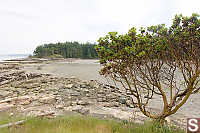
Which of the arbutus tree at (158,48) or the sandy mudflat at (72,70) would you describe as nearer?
the arbutus tree at (158,48)

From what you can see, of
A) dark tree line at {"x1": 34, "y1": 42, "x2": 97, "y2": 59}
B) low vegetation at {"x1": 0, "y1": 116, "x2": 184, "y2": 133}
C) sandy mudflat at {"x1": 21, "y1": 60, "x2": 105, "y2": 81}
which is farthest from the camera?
dark tree line at {"x1": 34, "y1": 42, "x2": 97, "y2": 59}

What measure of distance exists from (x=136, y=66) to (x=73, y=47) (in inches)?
4021

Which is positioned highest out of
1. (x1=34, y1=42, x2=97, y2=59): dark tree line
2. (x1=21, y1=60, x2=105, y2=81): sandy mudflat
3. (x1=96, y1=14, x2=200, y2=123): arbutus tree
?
(x1=34, y1=42, x2=97, y2=59): dark tree line

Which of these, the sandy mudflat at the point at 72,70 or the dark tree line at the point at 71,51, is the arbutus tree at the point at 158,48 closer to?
the sandy mudflat at the point at 72,70

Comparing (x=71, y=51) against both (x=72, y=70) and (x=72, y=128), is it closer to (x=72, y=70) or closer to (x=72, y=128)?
(x=72, y=70)

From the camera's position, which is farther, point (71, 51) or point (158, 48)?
point (71, 51)

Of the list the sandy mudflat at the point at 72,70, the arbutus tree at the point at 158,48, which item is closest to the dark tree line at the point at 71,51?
the sandy mudflat at the point at 72,70

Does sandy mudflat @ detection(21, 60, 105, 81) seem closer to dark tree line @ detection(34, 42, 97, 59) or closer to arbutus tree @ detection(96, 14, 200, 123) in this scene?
arbutus tree @ detection(96, 14, 200, 123)

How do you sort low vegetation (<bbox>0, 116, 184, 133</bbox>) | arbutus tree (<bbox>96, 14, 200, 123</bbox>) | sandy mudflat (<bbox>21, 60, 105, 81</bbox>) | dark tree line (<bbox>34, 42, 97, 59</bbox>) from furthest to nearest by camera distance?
dark tree line (<bbox>34, 42, 97, 59</bbox>)
sandy mudflat (<bbox>21, 60, 105, 81</bbox>)
arbutus tree (<bbox>96, 14, 200, 123</bbox>)
low vegetation (<bbox>0, 116, 184, 133</bbox>)

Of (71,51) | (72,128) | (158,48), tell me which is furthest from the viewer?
(71,51)

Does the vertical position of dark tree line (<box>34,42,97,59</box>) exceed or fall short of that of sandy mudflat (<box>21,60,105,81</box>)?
it exceeds it

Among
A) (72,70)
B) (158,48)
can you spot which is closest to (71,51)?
(72,70)

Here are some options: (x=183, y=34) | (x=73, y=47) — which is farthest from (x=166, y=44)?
(x=73, y=47)

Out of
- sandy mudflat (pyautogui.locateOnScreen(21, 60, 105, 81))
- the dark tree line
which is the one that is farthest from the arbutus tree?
the dark tree line
